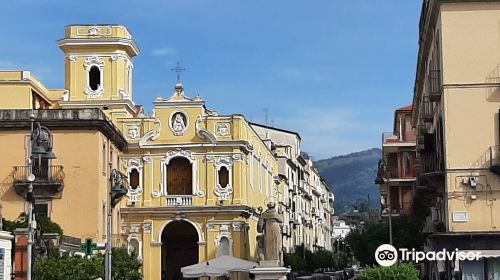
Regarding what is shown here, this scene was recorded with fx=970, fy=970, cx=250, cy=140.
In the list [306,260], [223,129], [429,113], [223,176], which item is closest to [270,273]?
[429,113]

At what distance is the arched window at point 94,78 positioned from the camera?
59.0 m

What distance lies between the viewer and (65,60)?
2324 inches

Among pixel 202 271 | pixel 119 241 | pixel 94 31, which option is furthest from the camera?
pixel 94 31

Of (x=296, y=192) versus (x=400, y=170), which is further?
(x=296, y=192)

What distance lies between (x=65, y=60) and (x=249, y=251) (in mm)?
16134

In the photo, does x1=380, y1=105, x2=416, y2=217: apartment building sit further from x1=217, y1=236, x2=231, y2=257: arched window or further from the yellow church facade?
x1=217, y1=236, x2=231, y2=257: arched window

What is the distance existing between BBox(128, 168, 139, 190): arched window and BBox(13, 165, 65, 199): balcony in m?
9.30

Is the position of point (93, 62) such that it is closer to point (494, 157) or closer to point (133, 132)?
point (133, 132)

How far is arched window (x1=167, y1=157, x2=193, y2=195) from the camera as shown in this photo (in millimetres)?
55812

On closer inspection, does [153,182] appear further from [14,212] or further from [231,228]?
[14,212]

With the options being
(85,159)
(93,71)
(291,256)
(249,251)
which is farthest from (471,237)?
(291,256)

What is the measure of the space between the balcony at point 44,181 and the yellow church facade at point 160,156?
6.85ft

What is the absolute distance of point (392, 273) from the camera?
29.9 metres

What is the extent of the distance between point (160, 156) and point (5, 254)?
1073 inches
